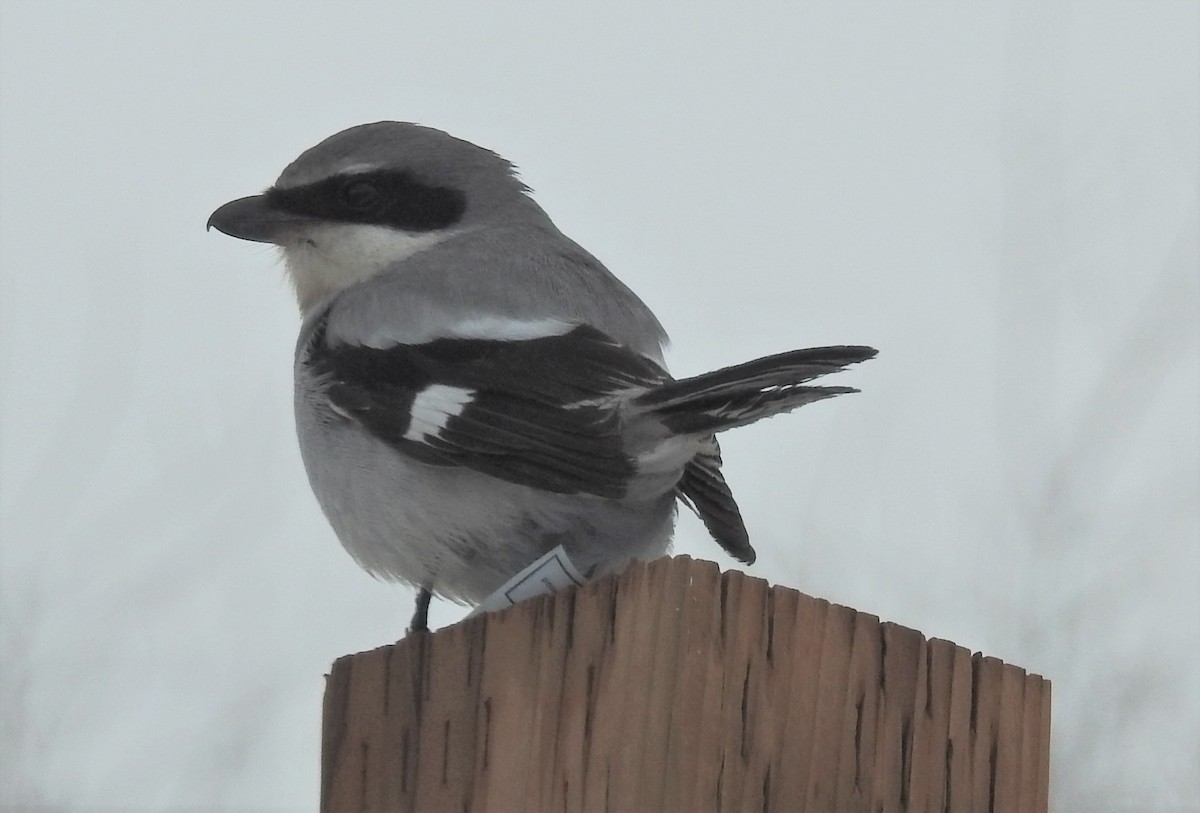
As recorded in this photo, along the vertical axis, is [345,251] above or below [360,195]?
below

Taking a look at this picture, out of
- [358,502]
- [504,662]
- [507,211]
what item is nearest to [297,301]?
[507,211]

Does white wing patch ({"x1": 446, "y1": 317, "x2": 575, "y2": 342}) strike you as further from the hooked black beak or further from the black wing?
the hooked black beak

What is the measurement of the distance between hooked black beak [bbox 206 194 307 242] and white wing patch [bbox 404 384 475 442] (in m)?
0.88

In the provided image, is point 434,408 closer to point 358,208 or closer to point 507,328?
point 507,328

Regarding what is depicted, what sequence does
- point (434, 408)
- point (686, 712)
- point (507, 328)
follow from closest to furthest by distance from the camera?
1. point (686, 712)
2. point (434, 408)
3. point (507, 328)

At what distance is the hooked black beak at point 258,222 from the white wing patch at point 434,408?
0.88 m

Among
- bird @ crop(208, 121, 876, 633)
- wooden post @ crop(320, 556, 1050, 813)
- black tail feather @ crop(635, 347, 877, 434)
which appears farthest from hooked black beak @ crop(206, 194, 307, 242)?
wooden post @ crop(320, 556, 1050, 813)

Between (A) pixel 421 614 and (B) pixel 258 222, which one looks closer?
(A) pixel 421 614

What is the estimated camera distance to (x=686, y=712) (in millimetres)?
1562

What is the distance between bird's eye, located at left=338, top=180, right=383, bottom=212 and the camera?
3.29 meters

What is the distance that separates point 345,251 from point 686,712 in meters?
1.92

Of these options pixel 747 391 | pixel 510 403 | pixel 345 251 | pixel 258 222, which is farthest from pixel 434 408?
pixel 258 222

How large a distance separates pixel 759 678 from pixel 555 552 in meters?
0.40

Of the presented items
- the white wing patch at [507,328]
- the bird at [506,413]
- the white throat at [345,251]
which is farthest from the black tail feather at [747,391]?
the white throat at [345,251]
